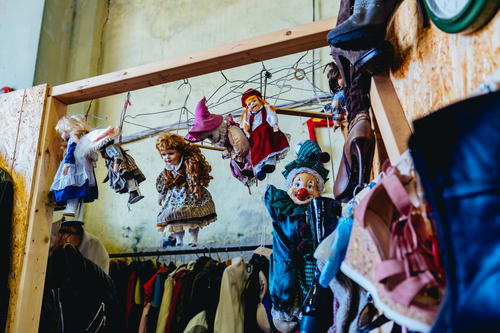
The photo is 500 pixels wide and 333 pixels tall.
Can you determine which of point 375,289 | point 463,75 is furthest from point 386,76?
point 375,289

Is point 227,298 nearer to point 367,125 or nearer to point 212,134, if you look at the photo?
point 212,134

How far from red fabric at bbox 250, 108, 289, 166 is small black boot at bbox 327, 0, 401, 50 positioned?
3.17 ft

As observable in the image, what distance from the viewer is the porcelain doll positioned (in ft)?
7.39

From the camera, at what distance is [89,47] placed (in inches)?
196

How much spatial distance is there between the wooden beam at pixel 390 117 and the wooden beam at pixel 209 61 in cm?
51

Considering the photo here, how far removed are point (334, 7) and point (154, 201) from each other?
241 cm

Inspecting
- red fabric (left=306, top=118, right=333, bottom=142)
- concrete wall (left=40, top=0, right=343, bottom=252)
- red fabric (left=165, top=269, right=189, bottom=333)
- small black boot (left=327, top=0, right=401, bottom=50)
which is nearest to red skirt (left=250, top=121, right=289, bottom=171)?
small black boot (left=327, top=0, right=401, bottom=50)

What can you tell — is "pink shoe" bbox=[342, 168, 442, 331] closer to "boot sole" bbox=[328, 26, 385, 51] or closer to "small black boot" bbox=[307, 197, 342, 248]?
"boot sole" bbox=[328, 26, 385, 51]

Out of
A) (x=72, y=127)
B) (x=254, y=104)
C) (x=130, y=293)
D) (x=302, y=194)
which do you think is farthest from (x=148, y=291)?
(x=254, y=104)

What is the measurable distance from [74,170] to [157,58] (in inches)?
111

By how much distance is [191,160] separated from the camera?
8.34 feet

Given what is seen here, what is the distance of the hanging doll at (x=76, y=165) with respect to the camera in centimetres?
226

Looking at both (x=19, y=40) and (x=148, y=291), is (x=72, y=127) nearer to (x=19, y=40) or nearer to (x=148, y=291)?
(x=148, y=291)

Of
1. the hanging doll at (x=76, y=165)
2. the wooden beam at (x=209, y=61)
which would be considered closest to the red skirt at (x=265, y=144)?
the wooden beam at (x=209, y=61)
